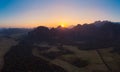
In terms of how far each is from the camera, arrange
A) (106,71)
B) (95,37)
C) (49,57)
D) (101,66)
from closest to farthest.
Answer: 1. (106,71)
2. (101,66)
3. (49,57)
4. (95,37)

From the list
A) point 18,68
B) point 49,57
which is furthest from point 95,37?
point 18,68

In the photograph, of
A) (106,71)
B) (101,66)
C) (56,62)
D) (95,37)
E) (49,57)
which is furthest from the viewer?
(95,37)

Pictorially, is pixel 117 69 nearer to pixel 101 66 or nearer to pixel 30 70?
pixel 101 66

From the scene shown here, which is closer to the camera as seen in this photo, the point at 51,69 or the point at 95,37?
the point at 51,69

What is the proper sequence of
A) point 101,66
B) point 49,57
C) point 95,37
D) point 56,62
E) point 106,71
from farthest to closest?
point 95,37
point 49,57
point 56,62
point 101,66
point 106,71

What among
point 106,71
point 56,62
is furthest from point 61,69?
point 106,71

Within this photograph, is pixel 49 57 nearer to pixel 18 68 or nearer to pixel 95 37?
pixel 18 68

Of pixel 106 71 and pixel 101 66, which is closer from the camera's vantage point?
pixel 106 71
